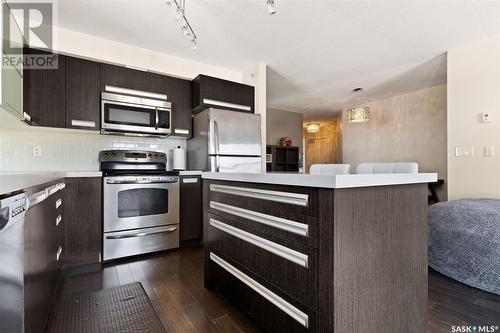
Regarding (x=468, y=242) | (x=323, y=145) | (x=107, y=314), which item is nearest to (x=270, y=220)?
(x=107, y=314)

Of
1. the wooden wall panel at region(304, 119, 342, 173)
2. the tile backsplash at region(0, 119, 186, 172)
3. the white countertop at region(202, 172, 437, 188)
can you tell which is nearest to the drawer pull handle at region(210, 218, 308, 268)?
the white countertop at region(202, 172, 437, 188)

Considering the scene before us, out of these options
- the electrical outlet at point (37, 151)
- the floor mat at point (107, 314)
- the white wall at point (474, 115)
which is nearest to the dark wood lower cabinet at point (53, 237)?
the floor mat at point (107, 314)

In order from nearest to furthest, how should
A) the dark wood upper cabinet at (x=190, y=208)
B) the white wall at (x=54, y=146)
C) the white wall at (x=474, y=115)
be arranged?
1. the white wall at (x=54, y=146)
2. the white wall at (x=474, y=115)
3. the dark wood upper cabinet at (x=190, y=208)

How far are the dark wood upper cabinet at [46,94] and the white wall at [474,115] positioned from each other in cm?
466

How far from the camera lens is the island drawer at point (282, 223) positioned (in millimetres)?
964

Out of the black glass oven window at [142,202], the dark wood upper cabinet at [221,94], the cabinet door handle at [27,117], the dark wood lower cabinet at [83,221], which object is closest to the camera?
the cabinet door handle at [27,117]

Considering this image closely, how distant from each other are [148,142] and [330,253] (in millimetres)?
2990

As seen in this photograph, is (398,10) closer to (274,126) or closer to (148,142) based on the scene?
(148,142)

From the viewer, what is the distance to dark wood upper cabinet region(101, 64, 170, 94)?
2.69 metres

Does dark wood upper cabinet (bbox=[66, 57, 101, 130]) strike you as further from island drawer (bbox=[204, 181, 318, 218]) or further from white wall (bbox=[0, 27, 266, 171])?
island drawer (bbox=[204, 181, 318, 218])

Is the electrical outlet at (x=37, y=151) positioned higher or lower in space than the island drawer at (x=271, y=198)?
higher

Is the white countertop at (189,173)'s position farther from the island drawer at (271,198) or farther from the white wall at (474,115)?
the white wall at (474,115)

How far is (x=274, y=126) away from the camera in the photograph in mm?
6180

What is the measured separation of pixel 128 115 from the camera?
2801 millimetres
